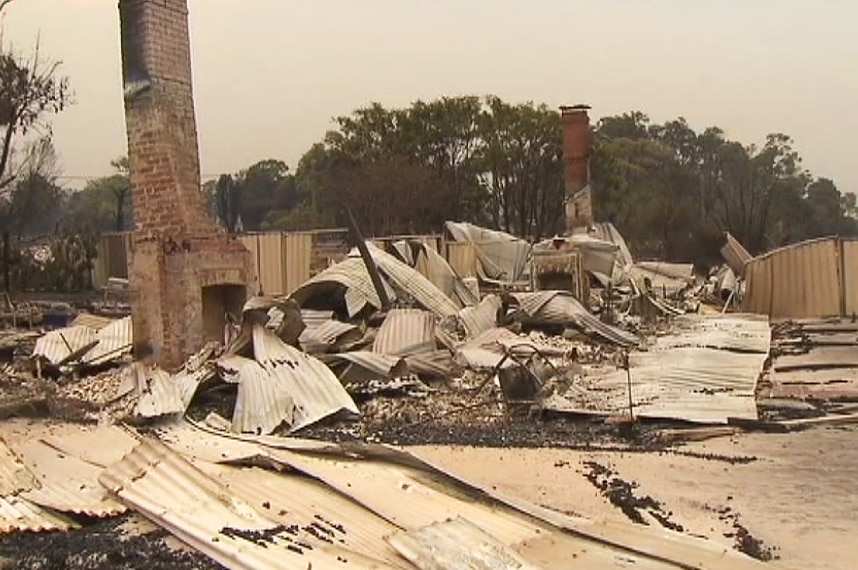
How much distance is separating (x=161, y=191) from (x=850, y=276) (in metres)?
16.5

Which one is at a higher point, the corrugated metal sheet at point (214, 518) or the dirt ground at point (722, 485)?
the corrugated metal sheet at point (214, 518)

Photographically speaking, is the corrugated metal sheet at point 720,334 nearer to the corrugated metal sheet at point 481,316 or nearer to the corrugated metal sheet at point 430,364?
the corrugated metal sheet at point 481,316

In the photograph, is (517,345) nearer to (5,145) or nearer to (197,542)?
(197,542)

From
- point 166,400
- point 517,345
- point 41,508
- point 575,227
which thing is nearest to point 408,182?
point 575,227

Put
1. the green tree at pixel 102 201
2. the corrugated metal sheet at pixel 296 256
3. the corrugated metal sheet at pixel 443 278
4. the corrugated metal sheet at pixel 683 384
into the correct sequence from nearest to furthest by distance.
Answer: the corrugated metal sheet at pixel 683 384, the corrugated metal sheet at pixel 443 278, the corrugated metal sheet at pixel 296 256, the green tree at pixel 102 201

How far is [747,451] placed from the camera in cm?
890

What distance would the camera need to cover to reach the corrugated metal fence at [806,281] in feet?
75.5

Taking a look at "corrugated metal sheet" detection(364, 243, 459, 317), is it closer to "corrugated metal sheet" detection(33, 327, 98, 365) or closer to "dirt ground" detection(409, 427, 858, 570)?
"corrugated metal sheet" detection(33, 327, 98, 365)

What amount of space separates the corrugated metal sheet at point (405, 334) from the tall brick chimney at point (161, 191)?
92.9 inches

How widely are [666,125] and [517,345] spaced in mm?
Result: 62578

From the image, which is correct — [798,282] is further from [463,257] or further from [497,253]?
[463,257]

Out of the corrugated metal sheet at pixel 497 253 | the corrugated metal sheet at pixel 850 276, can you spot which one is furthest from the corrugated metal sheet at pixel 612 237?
the corrugated metal sheet at pixel 850 276

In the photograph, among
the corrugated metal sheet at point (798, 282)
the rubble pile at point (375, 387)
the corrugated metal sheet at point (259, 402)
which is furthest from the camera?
the corrugated metal sheet at point (798, 282)

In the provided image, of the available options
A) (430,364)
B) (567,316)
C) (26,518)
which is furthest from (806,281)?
(26,518)
